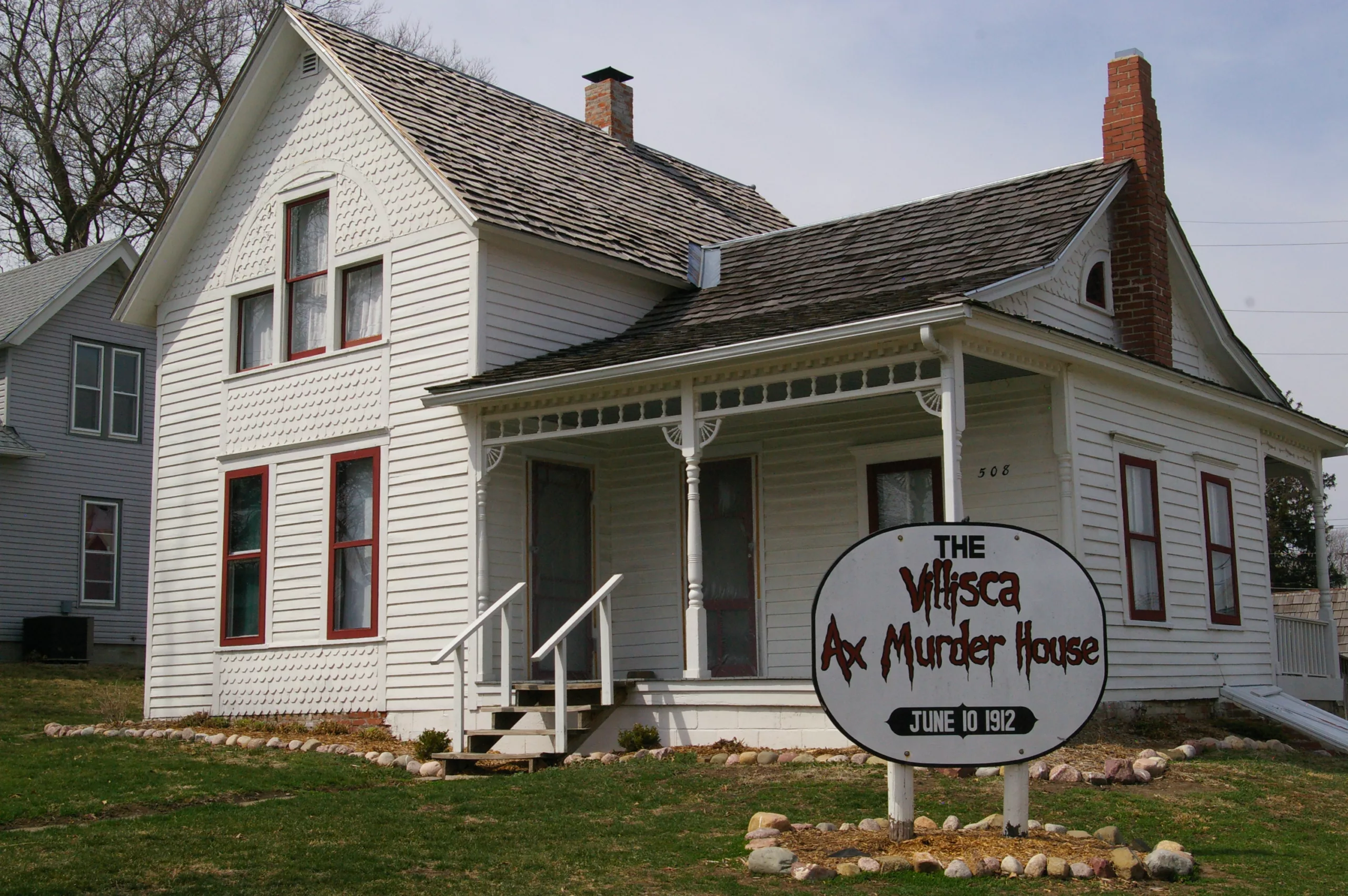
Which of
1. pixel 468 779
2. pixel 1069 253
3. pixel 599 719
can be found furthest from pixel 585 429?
pixel 1069 253

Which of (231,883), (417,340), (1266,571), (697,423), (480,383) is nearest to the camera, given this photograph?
(231,883)

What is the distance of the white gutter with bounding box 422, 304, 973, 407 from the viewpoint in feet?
37.6

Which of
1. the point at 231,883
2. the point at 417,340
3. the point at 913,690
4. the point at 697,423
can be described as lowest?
the point at 231,883

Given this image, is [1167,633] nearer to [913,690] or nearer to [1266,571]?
[1266,571]

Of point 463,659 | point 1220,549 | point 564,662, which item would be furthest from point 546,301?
point 1220,549

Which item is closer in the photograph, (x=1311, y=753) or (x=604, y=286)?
(x=1311, y=753)

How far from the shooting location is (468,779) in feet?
39.7

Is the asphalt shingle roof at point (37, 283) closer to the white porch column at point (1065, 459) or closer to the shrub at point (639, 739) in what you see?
the shrub at point (639, 739)

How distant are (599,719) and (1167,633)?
5.69m

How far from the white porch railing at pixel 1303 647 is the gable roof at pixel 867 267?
6171 mm

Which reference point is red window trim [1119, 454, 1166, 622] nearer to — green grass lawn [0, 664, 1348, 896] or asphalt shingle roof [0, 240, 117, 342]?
green grass lawn [0, 664, 1348, 896]

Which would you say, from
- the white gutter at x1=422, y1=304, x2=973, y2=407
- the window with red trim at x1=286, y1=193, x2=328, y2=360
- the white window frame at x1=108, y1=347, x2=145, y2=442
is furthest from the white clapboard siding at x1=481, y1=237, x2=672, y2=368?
the white window frame at x1=108, y1=347, x2=145, y2=442

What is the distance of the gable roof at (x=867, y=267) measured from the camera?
13312mm

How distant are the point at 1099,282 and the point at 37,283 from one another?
20.8 m
